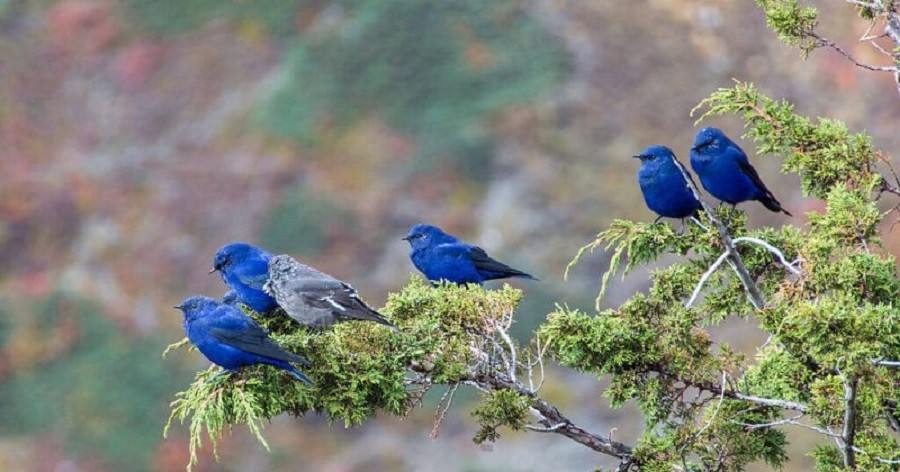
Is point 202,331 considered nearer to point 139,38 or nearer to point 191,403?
point 191,403

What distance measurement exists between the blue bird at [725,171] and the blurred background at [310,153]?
44.3ft

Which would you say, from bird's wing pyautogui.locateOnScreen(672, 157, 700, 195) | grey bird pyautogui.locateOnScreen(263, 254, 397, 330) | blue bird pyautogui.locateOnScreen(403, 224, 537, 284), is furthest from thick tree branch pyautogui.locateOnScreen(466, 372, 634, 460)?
blue bird pyautogui.locateOnScreen(403, 224, 537, 284)

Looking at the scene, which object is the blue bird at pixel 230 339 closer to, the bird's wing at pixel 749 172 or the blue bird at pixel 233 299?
the blue bird at pixel 233 299

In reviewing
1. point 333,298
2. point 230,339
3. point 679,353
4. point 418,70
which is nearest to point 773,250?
point 679,353

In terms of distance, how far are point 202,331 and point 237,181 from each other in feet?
64.1

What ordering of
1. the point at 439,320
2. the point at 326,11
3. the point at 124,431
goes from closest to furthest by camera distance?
the point at 439,320
the point at 124,431
the point at 326,11

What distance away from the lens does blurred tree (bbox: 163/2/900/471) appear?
7504 millimetres

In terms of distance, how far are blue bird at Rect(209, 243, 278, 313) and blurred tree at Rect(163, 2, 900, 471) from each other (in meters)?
0.73

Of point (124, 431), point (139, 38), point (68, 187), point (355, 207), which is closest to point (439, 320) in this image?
point (124, 431)

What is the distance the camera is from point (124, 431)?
23.5 m

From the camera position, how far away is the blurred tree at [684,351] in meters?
7.50

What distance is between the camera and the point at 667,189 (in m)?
8.96

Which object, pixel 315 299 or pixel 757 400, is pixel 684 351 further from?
pixel 315 299

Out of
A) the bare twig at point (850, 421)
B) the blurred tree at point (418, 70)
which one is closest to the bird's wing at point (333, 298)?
the bare twig at point (850, 421)
